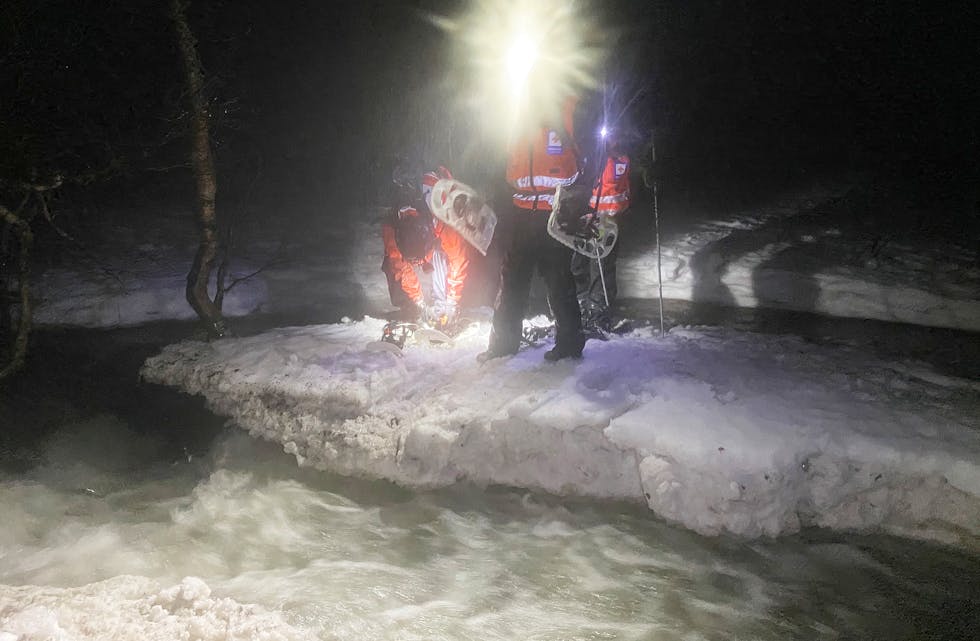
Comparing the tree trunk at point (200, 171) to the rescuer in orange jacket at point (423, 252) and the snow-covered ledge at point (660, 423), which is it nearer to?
the snow-covered ledge at point (660, 423)

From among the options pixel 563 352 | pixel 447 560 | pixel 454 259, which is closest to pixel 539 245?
pixel 563 352

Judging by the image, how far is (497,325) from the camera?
5699mm

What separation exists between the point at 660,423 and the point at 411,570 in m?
1.95

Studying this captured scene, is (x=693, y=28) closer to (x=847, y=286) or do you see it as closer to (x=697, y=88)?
(x=697, y=88)

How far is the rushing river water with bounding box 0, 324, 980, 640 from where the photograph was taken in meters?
3.12

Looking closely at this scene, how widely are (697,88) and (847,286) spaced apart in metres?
15.5

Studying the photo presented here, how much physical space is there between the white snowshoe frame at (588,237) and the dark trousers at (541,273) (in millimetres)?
125

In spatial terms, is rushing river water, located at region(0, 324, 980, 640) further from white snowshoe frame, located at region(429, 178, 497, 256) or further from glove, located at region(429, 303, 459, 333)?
white snowshoe frame, located at region(429, 178, 497, 256)

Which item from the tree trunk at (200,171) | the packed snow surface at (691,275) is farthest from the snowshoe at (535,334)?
the tree trunk at (200,171)

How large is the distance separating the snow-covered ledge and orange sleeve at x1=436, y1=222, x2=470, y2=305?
29.1 inches

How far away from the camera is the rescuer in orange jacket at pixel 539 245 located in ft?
16.4

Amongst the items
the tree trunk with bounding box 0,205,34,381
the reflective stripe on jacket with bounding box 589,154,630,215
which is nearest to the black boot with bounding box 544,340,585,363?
the reflective stripe on jacket with bounding box 589,154,630,215

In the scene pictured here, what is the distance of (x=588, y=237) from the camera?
17.4 feet

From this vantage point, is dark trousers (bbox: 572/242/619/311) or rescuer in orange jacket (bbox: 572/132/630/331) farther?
dark trousers (bbox: 572/242/619/311)
